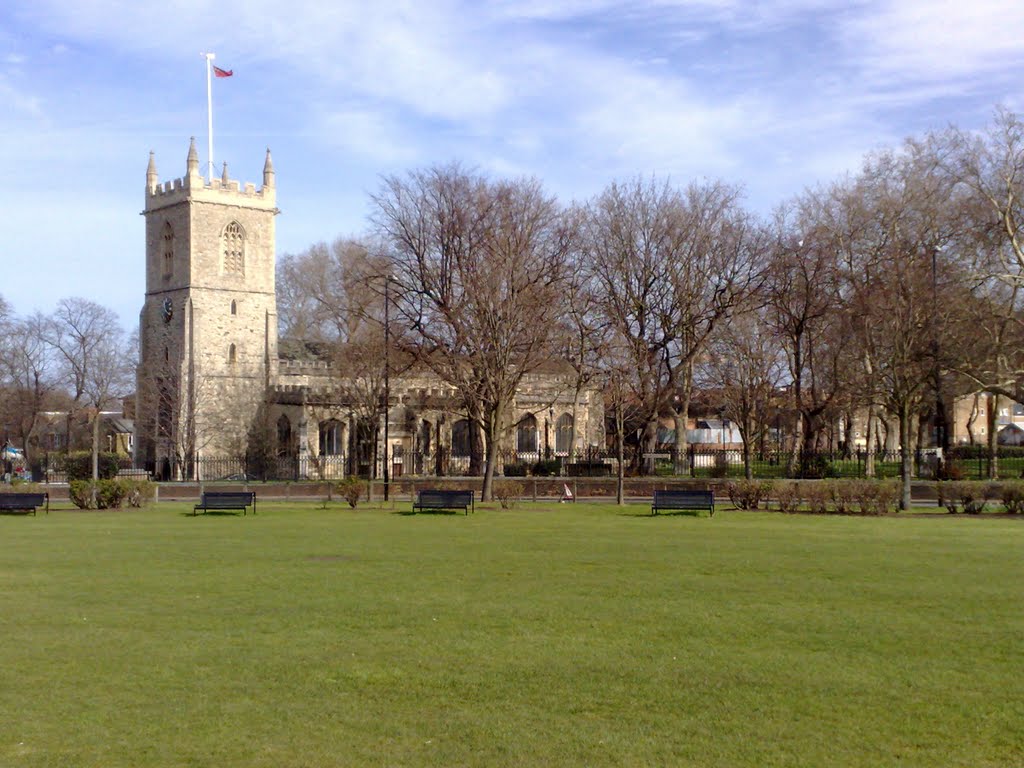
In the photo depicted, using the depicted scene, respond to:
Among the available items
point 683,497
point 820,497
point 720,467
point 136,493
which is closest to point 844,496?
point 820,497

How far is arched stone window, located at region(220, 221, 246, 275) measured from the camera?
2906 inches

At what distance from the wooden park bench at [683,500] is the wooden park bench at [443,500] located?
5414 millimetres

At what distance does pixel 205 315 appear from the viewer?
237ft

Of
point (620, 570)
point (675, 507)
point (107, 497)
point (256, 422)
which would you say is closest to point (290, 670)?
point (620, 570)

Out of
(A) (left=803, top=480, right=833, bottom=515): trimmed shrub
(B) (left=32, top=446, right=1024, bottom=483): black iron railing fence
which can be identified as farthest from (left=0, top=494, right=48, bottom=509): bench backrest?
(A) (left=803, top=480, right=833, bottom=515): trimmed shrub

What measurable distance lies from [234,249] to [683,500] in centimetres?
4894

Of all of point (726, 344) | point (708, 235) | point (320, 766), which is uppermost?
point (708, 235)

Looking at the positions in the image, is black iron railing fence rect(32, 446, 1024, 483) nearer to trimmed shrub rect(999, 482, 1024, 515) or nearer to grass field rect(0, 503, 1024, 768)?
trimmed shrub rect(999, 482, 1024, 515)

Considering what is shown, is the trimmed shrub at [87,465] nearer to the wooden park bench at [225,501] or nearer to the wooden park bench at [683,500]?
the wooden park bench at [225,501]

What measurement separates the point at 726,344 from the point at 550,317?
1443 centimetres

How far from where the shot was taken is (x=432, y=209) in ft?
161

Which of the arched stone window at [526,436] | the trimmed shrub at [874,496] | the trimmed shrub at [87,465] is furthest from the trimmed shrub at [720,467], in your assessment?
the trimmed shrub at [87,465]

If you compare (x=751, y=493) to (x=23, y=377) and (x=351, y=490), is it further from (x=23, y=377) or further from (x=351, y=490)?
(x=23, y=377)

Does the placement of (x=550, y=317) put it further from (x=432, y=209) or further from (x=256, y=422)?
(x=256, y=422)
